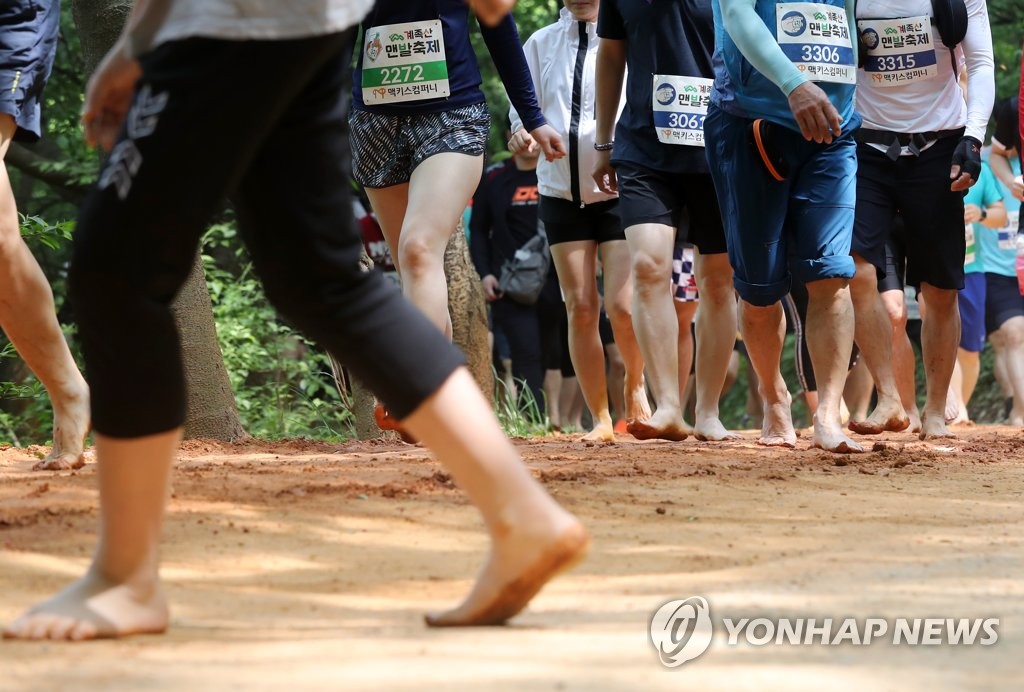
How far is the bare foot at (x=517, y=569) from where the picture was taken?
8.48ft

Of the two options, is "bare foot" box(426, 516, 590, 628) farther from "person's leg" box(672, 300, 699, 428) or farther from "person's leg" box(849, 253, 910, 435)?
"person's leg" box(672, 300, 699, 428)

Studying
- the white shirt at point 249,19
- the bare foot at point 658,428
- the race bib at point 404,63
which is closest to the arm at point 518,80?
the race bib at point 404,63

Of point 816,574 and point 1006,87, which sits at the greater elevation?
point 1006,87

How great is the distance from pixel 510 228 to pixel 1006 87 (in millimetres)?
7719

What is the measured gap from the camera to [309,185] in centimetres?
262

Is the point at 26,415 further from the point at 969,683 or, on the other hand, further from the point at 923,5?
the point at 969,683

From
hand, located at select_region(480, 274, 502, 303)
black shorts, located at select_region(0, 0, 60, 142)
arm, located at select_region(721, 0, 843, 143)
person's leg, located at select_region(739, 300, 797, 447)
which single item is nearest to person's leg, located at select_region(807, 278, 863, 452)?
person's leg, located at select_region(739, 300, 797, 447)

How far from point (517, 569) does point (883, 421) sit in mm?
5312

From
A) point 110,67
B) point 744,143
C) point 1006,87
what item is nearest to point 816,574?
point 110,67

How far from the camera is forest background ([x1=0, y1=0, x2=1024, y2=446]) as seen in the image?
7.20 m

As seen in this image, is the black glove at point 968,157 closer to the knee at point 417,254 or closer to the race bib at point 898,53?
the race bib at point 898,53

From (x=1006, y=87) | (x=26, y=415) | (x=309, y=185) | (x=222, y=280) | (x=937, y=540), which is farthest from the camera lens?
(x=1006, y=87)

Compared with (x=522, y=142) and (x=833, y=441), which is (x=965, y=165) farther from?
(x=522, y=142)

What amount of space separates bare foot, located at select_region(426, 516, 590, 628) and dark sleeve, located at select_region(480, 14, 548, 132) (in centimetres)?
382
